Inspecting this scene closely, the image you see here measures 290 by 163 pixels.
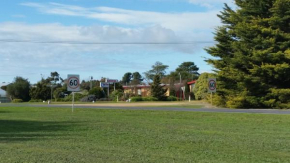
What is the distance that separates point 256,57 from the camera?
40.4 m

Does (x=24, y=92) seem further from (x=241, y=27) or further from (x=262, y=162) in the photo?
(x=262, y=162)

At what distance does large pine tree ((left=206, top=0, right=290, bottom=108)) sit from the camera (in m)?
40.3

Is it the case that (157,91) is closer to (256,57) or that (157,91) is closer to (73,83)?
(256,57)

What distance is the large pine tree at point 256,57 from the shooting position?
4028 centimetres

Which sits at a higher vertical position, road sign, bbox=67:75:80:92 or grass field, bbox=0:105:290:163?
road sign, bbox=67:75:80:92

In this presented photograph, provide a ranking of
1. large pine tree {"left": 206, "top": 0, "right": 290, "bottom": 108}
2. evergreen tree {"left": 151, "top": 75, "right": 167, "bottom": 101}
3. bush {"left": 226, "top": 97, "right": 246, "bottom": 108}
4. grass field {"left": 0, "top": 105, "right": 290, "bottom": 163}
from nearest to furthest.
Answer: grass field {"left": 0, "top": 105, "right": 290, "bottom": 163} < large pine tree {"left": 206, "top": 0, "right": 290, "bottom": 108} < bush {"left": 226, "top": 97, "right": 246, "bottom": 108} < evergreen tree {"left": 151, "top": 75, "right": 167, "bottom": 101}

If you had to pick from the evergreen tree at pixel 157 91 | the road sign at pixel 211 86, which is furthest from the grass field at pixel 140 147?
the evergreen tree at pixel 157 91

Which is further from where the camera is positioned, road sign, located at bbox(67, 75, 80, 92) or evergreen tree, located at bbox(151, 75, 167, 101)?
evergreen tree, located at bbox(151, 75, 167, 101)

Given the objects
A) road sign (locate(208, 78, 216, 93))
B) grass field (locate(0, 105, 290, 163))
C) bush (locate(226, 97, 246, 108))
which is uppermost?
road sign (locate(208, 78, 216, 93))

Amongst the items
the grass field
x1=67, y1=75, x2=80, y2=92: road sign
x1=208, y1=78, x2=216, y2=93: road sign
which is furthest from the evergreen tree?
the grass field

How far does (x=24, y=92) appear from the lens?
308 feet

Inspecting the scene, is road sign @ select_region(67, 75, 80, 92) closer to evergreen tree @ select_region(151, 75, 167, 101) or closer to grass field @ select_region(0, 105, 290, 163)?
grass field @ select_region(0, 105, 290, 163)

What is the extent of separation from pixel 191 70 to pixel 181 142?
124 meters

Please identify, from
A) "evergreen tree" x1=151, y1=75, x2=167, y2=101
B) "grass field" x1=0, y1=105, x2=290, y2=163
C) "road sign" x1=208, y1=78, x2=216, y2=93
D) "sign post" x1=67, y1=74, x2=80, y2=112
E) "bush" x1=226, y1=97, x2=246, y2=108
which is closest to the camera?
"grass field" x1=0, y1=105, x2=290, y2=163
